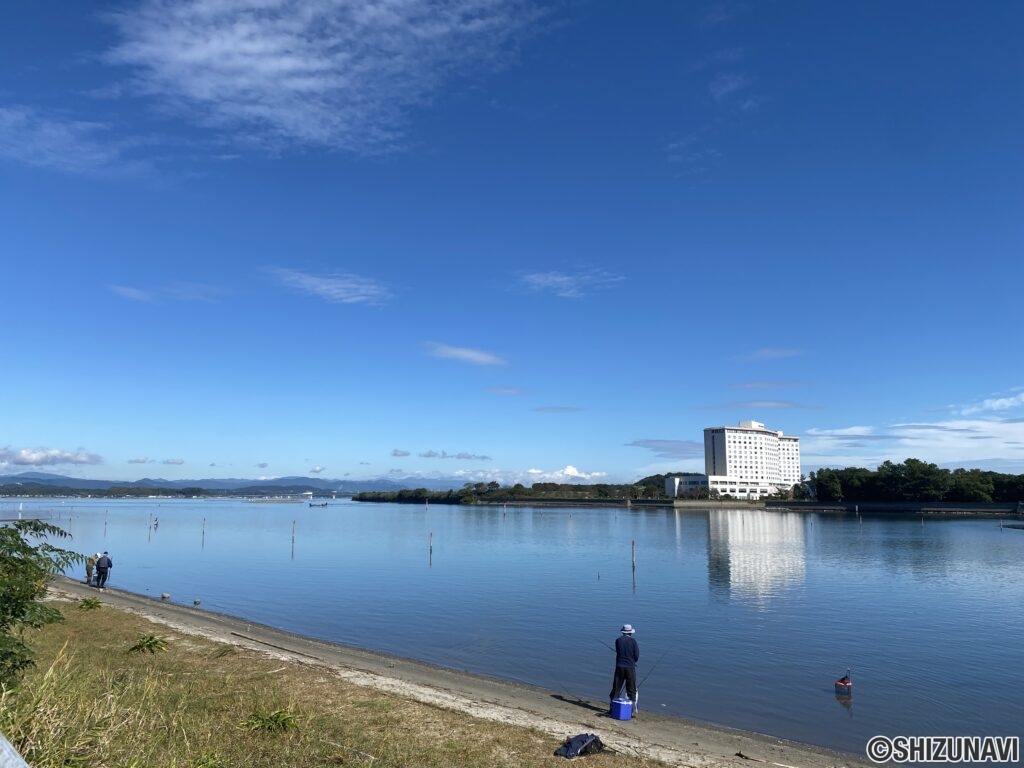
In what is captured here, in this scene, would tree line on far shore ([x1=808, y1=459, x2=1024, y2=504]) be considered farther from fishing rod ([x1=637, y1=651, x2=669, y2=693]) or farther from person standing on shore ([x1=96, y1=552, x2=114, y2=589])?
person standing on shore ([x1=96, y1=552, x2=114, y2=589])

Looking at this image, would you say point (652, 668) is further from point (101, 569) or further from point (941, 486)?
point (941, 486)

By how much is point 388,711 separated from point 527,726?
11.2ft

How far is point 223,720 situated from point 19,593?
5107 mm

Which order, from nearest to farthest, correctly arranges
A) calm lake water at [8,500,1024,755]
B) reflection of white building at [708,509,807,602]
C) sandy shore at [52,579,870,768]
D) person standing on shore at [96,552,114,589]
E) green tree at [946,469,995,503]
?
sandy shore at [52,579,870,768] → calm lake water at [8,500,1024,755] → person standing on shore at [96,552,114,589] → reflection of white building at [708,509,807,602] → green tree at [946,469,995,503]

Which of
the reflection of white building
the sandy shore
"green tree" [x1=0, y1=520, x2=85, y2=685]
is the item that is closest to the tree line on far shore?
the reflection of white building

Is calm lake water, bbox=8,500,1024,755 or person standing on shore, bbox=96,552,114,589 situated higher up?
person standing on shore, bbox=96,552,114,589

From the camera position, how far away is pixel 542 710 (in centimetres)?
1964

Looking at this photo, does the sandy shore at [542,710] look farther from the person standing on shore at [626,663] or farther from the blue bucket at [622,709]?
the person standing on shore at [626,663]

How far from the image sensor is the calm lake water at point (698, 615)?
922 inches

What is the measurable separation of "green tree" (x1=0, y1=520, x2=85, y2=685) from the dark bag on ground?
9888mm

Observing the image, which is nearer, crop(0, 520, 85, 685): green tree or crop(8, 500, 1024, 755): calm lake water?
crop(0, 520, 85, 685): green tree

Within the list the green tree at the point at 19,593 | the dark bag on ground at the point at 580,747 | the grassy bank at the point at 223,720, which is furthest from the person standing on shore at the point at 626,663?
the green tree at the point at 19,593

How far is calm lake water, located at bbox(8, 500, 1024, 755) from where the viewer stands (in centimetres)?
2341

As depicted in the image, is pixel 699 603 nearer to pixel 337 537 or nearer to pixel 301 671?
pixel 301 671
